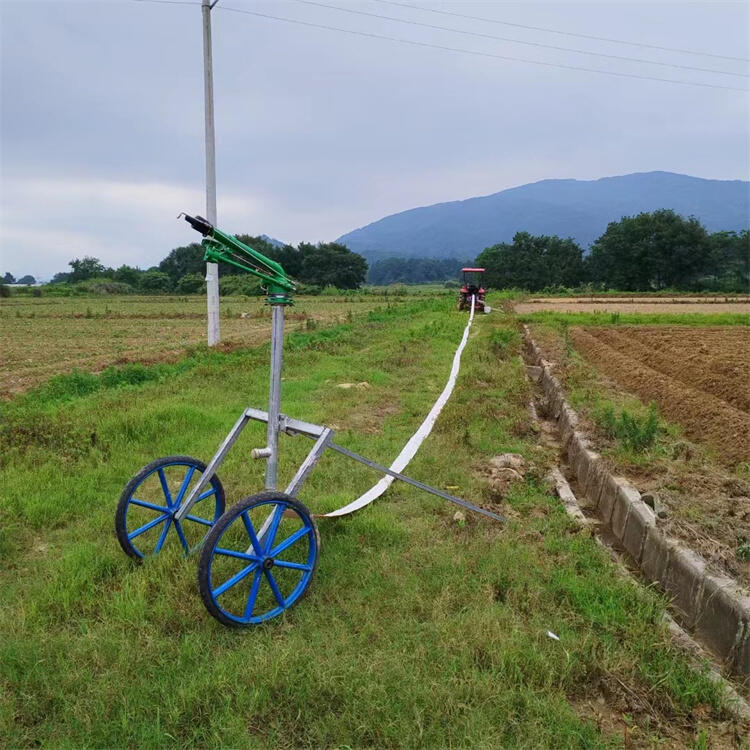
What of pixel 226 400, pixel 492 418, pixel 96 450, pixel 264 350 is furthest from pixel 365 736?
pixel 264 350

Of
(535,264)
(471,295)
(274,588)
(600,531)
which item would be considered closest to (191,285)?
(535,264)

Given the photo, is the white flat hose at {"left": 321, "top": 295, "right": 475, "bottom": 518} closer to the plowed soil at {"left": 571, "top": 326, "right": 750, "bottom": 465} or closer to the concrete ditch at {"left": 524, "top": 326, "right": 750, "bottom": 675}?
the concrete ditch at {"left": 524, "top": 326, "right": 750, "bottom": 675}

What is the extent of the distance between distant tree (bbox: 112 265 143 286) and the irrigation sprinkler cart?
2763 inches

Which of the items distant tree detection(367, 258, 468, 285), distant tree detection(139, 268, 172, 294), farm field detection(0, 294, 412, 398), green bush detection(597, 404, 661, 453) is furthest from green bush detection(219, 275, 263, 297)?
distant tree detection(367, 258, 468, 285)

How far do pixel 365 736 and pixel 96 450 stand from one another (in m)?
4.23

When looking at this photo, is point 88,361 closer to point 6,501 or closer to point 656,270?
point 6,501

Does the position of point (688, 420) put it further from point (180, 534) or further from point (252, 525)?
point (180, 534)

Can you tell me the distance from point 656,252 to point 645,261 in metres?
1.24

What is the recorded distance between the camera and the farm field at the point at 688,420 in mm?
3672

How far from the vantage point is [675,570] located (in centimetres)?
337

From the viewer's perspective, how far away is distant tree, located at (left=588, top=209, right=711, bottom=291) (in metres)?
53.7

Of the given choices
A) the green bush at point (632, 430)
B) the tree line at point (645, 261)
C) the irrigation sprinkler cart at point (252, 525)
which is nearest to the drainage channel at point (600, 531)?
the green bush at point (632, 430)

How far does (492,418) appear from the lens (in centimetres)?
677

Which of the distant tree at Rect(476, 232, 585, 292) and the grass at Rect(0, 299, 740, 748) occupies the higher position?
the distant tree at Rect(476, 232, 585, 292)
